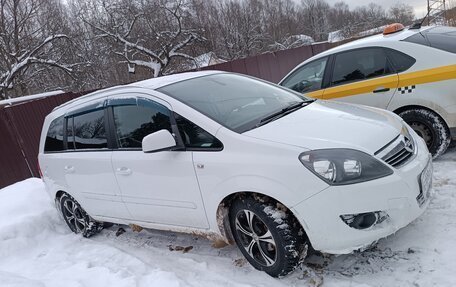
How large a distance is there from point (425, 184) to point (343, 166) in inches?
32.0

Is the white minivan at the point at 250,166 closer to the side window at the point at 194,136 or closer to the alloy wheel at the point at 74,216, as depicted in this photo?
the side window at the point at 194,136

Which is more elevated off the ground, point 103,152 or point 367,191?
point 103,152

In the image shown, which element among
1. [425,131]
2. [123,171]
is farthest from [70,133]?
[425,131]

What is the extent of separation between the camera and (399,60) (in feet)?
16.0

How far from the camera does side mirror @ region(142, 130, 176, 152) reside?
317 cm

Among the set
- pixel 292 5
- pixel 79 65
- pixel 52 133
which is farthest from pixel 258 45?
pixel 52 133

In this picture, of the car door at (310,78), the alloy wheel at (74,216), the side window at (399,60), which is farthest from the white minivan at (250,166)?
the car door at (310,78)

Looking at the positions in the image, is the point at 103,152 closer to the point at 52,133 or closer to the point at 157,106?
the point at 157,106

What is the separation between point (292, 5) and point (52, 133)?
57461mm

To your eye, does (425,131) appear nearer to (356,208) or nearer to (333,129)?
(333,129)

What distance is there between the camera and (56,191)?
4.90 metres

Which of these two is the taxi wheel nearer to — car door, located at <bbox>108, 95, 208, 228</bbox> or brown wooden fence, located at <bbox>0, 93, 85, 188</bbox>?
car door, located at <bbox>108, 95, 208, 228</bbox>

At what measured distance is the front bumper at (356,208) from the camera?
2650 millimetres

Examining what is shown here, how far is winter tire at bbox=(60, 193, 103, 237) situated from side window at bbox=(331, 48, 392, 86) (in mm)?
3692
